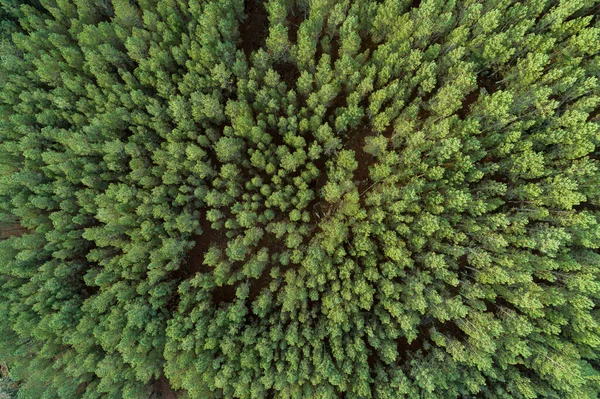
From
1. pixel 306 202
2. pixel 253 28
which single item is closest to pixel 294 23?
pixel 253 28

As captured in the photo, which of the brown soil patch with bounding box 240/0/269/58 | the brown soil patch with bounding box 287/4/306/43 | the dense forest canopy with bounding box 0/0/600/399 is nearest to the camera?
the dense forest canopy with bounding box 0/0/600/399

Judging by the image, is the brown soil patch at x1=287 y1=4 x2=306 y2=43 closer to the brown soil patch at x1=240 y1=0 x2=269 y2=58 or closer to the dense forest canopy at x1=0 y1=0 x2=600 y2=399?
the dense forest canopy at x1=0 y1=0 x2=600 y2=399

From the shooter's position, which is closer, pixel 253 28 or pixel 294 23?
pixel 294 23

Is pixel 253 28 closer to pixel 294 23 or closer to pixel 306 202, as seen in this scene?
pixel 294 23

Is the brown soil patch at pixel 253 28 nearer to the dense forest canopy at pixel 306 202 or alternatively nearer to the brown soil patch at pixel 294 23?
the dense forest canopy at pixel 306 202

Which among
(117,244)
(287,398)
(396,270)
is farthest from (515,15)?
(117,244)

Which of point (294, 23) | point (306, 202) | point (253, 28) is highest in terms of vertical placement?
point (294, 23)

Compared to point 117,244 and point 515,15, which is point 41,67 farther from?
point 515,15

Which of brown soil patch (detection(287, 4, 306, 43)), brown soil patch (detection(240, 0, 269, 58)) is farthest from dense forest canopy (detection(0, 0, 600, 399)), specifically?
brown soil patch (detection(240, 0, 269, 58))
